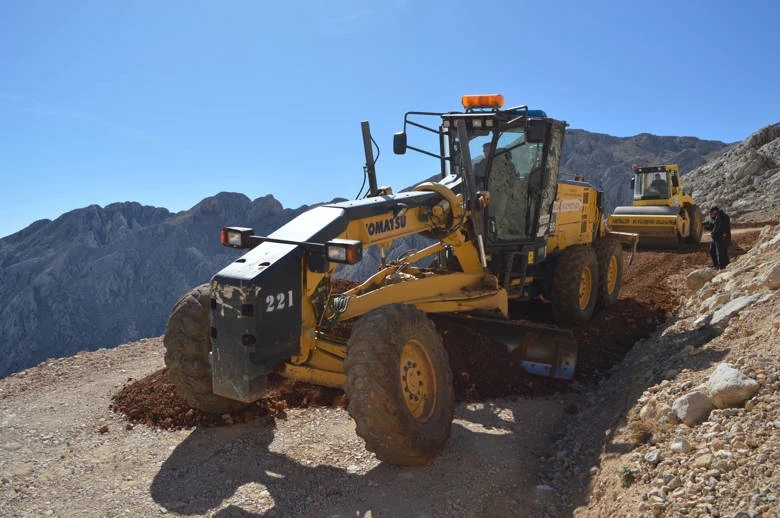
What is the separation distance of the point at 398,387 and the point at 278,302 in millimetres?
1006

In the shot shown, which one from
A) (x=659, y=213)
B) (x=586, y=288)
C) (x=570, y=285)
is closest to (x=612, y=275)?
(x=586, y=288)

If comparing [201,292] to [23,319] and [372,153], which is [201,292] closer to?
[372,153]

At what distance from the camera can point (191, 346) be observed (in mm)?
4848

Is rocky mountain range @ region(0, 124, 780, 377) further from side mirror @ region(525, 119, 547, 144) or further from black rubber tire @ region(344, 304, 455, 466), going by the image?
black rubber tire @ region(344, 304, 455, 466)

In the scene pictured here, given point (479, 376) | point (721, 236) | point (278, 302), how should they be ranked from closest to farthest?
point (278, 302) → point (479, 376) → point (721, 236)

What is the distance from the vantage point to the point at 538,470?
4.55 metres

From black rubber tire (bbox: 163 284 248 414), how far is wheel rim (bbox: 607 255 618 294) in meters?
7.16

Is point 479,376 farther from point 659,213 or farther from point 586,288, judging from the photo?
point 659,213

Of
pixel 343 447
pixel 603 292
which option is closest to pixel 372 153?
pixel 343 447

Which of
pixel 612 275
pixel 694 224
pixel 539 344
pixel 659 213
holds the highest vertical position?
pixel 659 213

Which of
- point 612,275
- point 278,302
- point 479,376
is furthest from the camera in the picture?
point 612,275

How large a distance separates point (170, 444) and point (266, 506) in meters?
1.41

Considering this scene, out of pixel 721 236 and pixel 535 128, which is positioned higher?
pixel 535 128

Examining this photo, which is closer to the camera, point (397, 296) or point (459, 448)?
point (459, 448)
